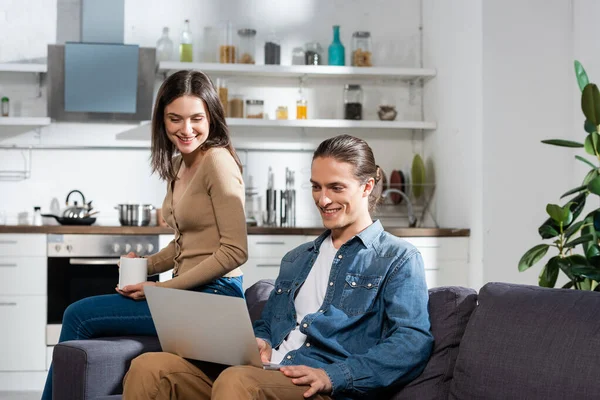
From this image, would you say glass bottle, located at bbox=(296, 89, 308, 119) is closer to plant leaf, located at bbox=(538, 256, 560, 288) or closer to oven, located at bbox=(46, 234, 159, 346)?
oven, located at bbox=(46, 234, 159, 346)

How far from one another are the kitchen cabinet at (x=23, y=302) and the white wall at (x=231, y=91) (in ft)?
2.17

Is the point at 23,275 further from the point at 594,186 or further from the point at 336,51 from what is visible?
the point at 594,186

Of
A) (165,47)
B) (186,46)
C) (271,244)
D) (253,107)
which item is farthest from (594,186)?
(165,47)

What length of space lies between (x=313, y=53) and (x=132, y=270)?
344 cm

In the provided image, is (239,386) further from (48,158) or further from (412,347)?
(48,158)

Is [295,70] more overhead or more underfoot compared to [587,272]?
more overhead

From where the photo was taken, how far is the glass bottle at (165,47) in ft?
18.4

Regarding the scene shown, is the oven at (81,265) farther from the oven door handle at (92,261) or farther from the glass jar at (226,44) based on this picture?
the glass jar at (226,44)

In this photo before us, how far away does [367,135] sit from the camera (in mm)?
5980

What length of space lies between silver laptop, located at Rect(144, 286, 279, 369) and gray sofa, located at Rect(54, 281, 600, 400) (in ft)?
1.00

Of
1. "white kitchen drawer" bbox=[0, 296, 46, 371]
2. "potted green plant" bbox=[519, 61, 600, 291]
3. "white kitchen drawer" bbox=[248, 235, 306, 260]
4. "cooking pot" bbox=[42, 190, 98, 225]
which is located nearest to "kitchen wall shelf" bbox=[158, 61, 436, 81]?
"cooking pot" bbox=[42, 190, 98, 225]

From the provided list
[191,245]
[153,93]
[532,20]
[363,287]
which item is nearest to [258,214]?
[153,93]

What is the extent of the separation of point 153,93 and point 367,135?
1448 millimetres

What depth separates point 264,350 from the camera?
2.30 m
